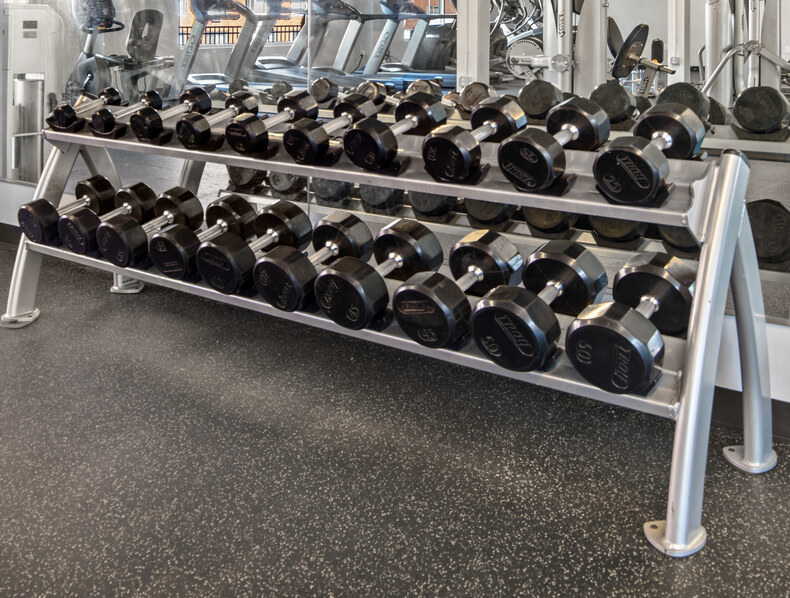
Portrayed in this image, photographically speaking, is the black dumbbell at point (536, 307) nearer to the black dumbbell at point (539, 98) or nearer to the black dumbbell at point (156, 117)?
the black dumbbell at point (539, 98)

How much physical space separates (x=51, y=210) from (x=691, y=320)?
6.89 feet

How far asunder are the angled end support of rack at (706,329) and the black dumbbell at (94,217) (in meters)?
1.75

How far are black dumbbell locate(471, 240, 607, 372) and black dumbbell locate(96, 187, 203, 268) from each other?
1195mm

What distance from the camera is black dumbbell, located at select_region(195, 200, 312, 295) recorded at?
6.27ft

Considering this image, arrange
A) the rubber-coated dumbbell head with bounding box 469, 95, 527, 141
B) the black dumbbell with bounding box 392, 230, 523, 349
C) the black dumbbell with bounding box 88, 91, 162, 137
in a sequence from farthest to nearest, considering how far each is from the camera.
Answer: the black dumbbell with bounding box 88, 91, 162, 137 < the rubber-coated dumbbell head with bounding box 469, 95, 527, 141 < the black dumbbell with bounding box 392, 230, 523, 349

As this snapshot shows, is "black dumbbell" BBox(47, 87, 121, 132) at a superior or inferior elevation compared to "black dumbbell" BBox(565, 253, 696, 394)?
superior

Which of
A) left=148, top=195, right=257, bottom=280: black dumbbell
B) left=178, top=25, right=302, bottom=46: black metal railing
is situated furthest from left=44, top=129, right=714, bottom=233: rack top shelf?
left=178, top=25, right=302, bottom=46: black metal railing

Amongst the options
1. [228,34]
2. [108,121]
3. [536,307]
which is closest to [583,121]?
[536,307]

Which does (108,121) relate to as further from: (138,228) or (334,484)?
(334,484)

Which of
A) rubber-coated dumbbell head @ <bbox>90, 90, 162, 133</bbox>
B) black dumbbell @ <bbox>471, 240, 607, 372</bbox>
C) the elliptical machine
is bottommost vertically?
black dumbbell @ <bbox>471, 240, 607, 372</bbox>

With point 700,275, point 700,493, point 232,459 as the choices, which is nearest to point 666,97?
point 700,275

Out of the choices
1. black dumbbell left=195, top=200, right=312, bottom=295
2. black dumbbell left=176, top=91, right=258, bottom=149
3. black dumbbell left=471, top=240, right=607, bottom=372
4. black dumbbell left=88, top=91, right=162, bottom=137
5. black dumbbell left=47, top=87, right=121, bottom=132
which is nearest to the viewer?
black dumbbell left=471, top=240, right=607, bottom=372

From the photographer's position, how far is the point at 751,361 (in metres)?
1.53

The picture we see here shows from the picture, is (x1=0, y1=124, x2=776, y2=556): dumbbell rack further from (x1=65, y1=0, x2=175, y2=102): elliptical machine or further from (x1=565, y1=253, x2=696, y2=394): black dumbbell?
(x1=65, y1=0, x2=175, y2=102): elliptical machine
